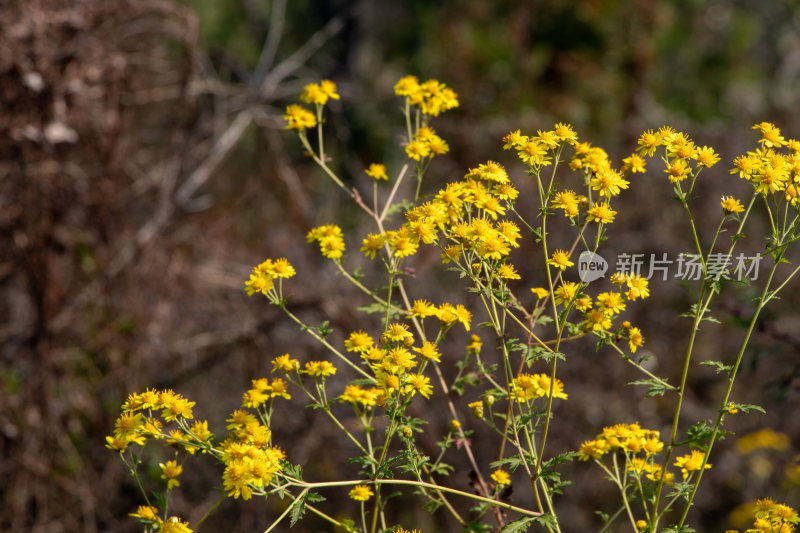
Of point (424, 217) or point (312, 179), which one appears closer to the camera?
point (424, 217)

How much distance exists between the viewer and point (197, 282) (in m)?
4.15

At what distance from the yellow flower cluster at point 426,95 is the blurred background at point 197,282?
3.29 ft

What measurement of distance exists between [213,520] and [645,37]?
6904 millimetres

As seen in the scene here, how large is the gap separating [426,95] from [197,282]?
2.33m

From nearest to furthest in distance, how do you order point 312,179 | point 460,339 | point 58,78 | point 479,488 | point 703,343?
point 479,488
point 58,78
point 460,339
point 703,343
point 312,179

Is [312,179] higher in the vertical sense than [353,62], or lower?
lower

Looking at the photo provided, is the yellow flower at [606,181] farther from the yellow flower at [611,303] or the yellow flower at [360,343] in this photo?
the yellow flower at [360,343]

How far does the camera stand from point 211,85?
3.89 m

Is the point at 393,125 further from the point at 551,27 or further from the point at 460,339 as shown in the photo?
the point at 460,339

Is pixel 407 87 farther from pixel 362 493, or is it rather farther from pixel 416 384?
pixel 362 493

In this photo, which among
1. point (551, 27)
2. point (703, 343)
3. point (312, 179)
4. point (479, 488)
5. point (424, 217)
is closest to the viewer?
point (424, 217)

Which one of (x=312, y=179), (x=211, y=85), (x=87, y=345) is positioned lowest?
(x=312, y=179)

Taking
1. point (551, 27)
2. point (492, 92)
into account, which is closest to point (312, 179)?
point (492, 92)

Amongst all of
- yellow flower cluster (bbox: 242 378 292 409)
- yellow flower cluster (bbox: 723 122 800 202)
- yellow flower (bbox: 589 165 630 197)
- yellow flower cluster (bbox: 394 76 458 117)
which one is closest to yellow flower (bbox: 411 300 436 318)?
yellow flower cluster (bbox: 242 378 292 409)
